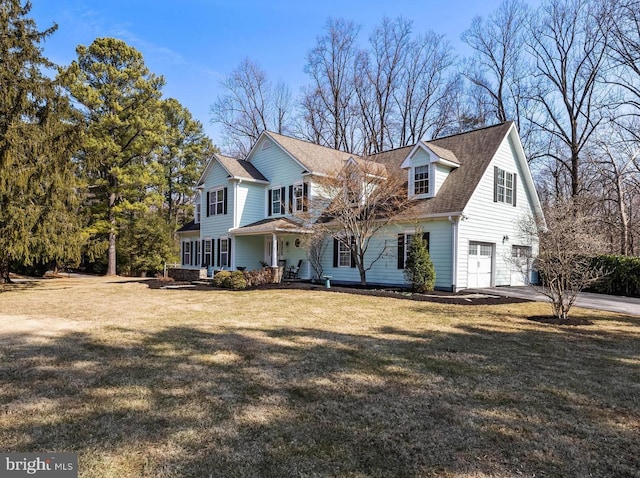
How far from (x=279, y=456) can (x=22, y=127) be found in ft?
49.5

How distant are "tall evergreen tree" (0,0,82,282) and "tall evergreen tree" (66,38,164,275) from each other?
28.6ft

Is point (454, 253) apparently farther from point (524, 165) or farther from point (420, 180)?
point (524, 165)

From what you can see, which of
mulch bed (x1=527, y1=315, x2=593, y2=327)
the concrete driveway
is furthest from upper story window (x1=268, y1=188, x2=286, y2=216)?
mulch bed (x1=527, y1=315, x2=593, y2=327)

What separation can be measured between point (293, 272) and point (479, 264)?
28.7 feet

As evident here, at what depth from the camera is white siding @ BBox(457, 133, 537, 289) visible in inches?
602

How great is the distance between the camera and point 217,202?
22688mm

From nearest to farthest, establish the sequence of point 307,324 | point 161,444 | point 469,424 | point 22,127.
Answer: point 161,444
point 469,424
point 307,324
point 22,127

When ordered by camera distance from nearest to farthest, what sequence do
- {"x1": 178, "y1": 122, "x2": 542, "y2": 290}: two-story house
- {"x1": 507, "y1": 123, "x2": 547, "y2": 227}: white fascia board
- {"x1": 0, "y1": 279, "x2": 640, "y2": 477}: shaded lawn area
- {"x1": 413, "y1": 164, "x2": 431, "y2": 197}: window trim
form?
{"x1": 0, "y1": 279, "x2": 640, "y2": 477}: shaded lawn area
{"x1": 178, "y1": 122, "x2": 542, "y2": 290}: two-story house
{"x1": 413, "y1": 164, "x2": 431, "y2": 197}: window trim
{"x1": 507, "y1": 123, "x2": 547, "y2": 227}: white fascia board

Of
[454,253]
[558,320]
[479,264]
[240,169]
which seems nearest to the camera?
[558,320]

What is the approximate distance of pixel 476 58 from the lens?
3016 centimetres

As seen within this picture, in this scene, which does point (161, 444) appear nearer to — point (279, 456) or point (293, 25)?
point (279, 456)

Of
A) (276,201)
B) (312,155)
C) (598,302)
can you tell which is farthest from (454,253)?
(276,201)

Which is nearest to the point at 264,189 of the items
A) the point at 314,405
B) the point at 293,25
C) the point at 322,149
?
the point at 322,149

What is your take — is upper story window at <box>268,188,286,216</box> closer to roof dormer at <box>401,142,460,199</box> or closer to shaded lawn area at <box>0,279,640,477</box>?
roof dormer at <box>401,142,460,199</box>
